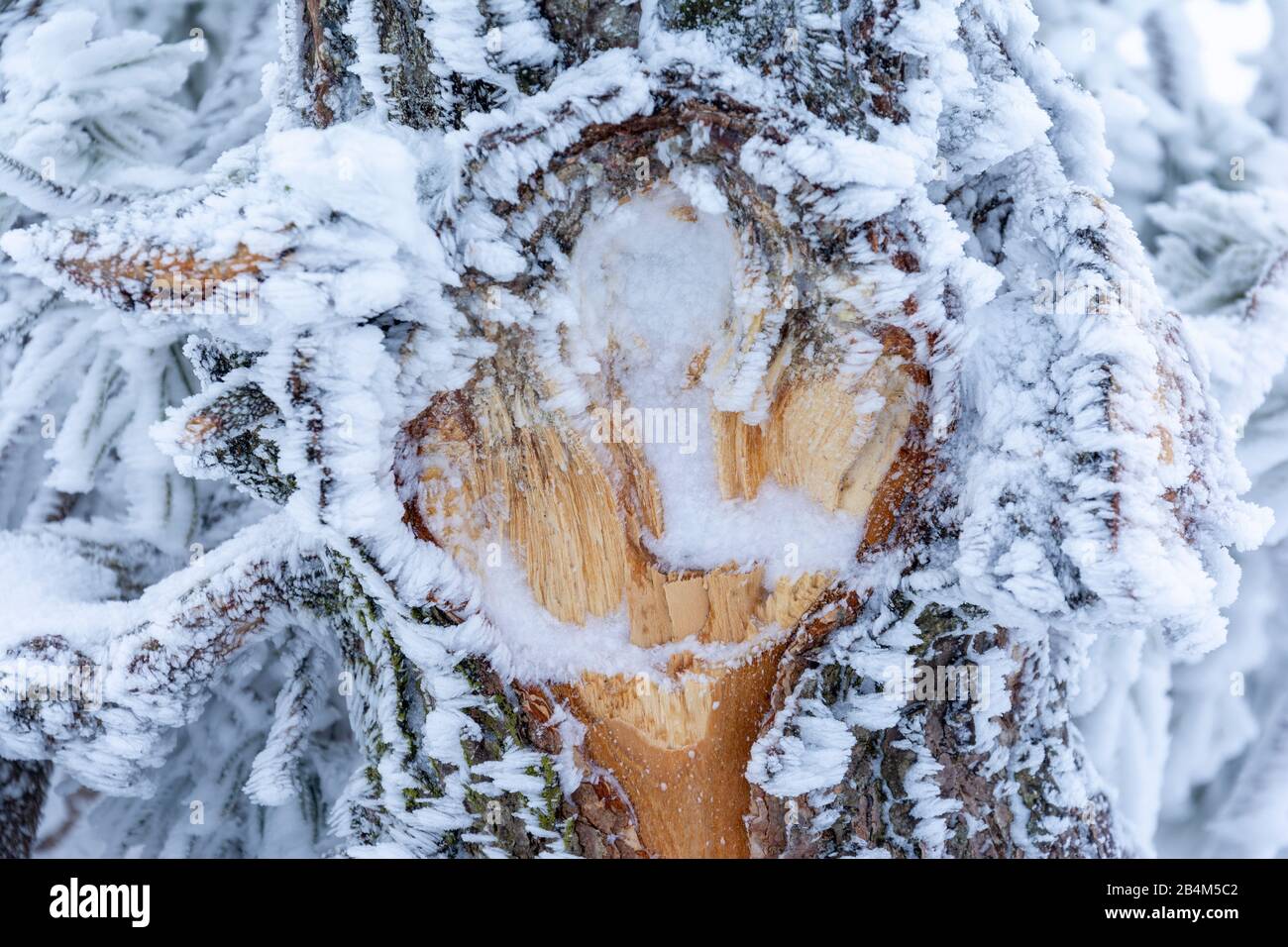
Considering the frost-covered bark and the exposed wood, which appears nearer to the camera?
the frost-covered bark

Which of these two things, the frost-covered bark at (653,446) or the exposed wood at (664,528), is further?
the exposed wood at (664,528)

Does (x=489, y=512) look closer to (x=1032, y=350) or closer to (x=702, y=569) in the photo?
(x=702, y=569)

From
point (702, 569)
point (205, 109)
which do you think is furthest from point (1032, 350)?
point (205, 109)

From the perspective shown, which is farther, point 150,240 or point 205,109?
point 205,109
